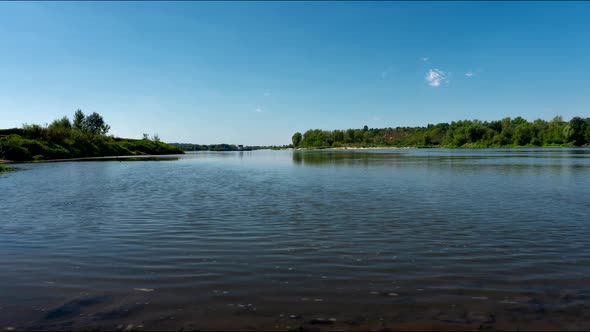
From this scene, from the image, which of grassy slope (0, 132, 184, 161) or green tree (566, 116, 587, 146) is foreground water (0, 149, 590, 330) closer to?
grassy slope (0, 132, 184, 161)

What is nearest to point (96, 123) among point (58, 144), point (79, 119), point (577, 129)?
point (79, 119)

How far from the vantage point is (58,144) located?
98.5 m

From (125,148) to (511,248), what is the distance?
478 ft

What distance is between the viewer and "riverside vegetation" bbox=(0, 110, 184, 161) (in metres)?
77.6

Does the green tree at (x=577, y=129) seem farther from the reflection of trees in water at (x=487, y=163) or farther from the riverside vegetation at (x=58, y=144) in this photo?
the riverside vegetation at (x=58, y=144)

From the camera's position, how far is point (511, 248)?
36.3 feet

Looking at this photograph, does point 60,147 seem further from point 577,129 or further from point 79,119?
point 577,129

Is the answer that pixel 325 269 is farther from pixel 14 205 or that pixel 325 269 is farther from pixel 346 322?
pixel 14 205

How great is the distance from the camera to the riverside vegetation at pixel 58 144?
255 ft

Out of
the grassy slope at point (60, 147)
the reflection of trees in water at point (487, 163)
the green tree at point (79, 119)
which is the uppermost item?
the green tree at point (79, 119)

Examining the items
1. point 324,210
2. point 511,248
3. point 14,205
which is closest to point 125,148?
point 14,205

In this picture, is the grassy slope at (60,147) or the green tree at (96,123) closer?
the grassy slope at (60,147)

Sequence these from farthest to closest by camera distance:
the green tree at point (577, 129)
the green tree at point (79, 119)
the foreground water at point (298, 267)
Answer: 1. the green tree at point (577, 129)
2. the green tree at point (79, 119)
3. the foreground water at point (298, 267)

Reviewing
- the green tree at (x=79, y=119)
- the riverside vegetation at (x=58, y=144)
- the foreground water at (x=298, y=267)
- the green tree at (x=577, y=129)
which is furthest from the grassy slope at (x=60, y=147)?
the green tree at (x=577, y=129)
